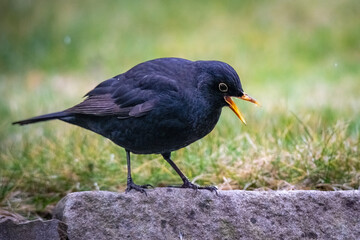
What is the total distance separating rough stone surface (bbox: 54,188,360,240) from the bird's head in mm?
589

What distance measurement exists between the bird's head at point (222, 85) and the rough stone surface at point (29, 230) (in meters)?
1.23

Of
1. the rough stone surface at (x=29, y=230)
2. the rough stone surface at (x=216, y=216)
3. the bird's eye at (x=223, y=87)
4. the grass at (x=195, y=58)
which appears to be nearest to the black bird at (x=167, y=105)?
the bird's eye at (x=223, y=87)

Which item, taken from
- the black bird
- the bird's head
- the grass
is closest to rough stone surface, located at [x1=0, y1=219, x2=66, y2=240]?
the black bird

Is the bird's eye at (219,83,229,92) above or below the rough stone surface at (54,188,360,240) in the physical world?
above

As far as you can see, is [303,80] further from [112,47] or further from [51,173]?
[51,173]

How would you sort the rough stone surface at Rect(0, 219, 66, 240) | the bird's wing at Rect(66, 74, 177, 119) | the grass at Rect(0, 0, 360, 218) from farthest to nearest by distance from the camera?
the grass at Rect(0, 0, 360, 218), the bird's wing at Rect(66, 74, 177, 119), the rough stone surface at Rect(0, 219, 66, 240)

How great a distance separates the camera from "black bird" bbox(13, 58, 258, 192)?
373 cm

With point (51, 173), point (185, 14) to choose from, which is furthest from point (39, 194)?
point (185, 14)

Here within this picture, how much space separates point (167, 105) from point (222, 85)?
1.20ft

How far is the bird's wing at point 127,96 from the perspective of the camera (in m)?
3.88

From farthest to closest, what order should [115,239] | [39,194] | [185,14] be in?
[185,14], [39,194], [115,239]

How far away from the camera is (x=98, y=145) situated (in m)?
5.34

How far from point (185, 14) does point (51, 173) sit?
7.14m

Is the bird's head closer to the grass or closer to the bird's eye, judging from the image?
the bird's eye
